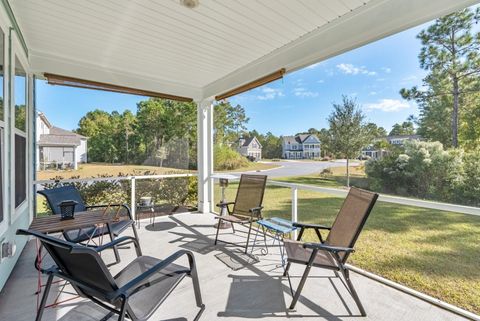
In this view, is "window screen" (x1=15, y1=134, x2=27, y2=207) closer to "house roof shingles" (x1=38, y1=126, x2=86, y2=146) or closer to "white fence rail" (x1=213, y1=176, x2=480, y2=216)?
"house roof shingles" (x1=38, y1=126, x2=86, y2=146)

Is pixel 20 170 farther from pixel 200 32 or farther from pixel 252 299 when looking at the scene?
pixel 252 299

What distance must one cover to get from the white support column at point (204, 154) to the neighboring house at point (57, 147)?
231 centimetres

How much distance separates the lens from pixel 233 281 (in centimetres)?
254

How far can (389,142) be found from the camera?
16.6 ft

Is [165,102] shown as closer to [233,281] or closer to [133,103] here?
[133,103]

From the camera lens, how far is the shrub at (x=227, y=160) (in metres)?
6.91

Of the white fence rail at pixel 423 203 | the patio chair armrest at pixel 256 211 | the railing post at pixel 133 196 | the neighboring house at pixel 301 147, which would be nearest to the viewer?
the white fence rail at pixel 423 203

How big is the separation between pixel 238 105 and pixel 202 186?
17.0 ft

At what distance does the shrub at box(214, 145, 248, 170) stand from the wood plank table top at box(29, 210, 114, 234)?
4160 millimetres

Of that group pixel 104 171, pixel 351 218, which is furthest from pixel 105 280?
pixel 104 171

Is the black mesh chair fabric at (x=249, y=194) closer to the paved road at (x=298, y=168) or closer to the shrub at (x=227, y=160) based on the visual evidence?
the paved road at (x=298, y=168)

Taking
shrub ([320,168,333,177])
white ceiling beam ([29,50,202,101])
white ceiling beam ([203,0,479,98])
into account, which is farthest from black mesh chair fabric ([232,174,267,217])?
shrub ([320,168,333,177])

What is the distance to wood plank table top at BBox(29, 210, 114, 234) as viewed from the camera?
2.26 metres

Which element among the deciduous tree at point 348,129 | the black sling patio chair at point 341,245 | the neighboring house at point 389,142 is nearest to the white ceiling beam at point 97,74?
the black sling patio chair at point 341,245
